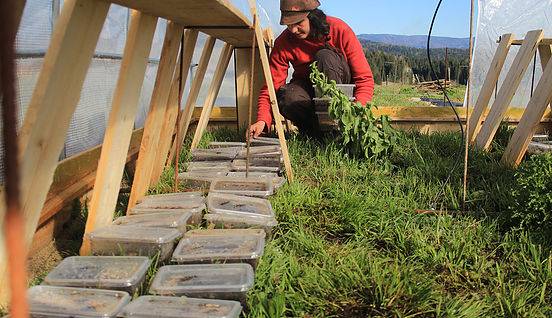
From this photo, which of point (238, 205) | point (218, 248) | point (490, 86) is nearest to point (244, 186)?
point (238, 205)

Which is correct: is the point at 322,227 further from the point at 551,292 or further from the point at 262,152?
the point at 262,152

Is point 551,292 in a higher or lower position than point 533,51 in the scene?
lower

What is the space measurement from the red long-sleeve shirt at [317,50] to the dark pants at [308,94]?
73mm

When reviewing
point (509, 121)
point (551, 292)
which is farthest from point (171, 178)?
point (509, 121)

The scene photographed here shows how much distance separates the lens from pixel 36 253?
210 centimetres

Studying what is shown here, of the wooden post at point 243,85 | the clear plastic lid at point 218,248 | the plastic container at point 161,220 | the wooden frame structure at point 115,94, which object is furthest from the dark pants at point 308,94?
the clear plastic lid at point 218,248

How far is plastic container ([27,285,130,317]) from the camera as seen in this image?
1503mm

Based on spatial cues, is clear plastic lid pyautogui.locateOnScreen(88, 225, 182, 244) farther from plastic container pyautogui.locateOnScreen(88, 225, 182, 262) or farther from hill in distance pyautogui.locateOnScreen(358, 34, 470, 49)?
hill in distance pyautogui.locateOnScreen(358, 34, 470, 49)

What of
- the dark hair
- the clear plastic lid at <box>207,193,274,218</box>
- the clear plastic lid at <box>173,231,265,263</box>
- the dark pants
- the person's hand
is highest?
the dark hair

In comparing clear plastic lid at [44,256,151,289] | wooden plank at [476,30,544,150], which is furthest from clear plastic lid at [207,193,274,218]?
wooden plank at [476,30,544,150]

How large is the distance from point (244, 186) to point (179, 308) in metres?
1.31

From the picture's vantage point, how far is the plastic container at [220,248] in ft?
6.38

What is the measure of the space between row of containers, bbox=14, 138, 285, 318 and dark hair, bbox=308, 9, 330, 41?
1.50 metres

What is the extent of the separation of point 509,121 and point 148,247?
3.87 meters
